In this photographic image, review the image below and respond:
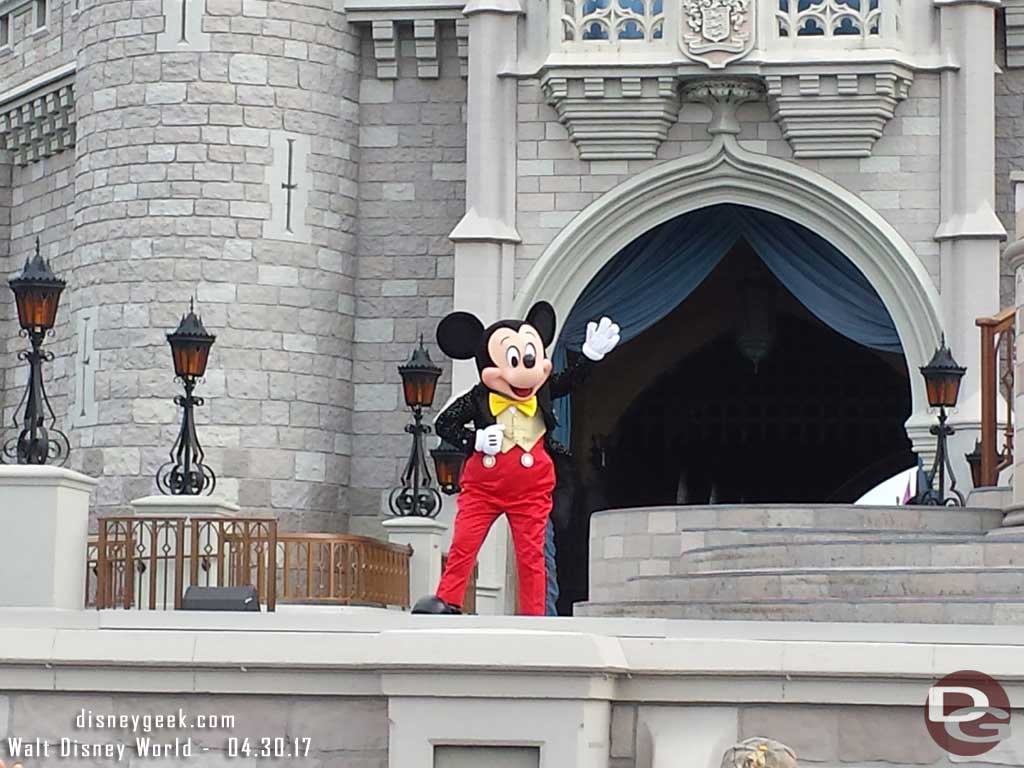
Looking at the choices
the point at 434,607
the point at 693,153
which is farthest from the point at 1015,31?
the point at 434,607

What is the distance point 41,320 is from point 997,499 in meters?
5.42

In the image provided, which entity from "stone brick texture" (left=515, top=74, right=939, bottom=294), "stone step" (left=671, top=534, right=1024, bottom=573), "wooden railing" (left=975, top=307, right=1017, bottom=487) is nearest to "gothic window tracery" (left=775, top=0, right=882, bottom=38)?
"stone brick texture" (left=515, top=74, right=939, bottom=294)

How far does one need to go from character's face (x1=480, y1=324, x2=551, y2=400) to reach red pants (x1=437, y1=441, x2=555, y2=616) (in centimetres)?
28

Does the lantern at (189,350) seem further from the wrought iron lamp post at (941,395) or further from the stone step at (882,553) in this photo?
the stone step at (882,553)

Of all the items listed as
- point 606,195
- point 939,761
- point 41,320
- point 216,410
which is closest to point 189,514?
point 41,320

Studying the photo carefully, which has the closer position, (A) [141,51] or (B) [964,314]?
(B) [964,314]

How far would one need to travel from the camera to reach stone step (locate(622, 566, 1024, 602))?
35.4ft

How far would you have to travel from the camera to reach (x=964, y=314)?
60.2ft

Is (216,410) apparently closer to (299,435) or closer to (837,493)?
(299,435)

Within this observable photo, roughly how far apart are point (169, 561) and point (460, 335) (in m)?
4.19

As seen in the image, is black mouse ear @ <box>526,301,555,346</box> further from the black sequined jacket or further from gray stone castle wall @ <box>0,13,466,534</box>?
gray stone castle wall @ <box>0,13,466,534</box>

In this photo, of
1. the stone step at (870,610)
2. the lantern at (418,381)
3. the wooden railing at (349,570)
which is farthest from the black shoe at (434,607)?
the lantern at (418,381)

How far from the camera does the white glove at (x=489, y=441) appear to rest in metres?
11.3

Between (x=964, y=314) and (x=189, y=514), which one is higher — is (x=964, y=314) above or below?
above
